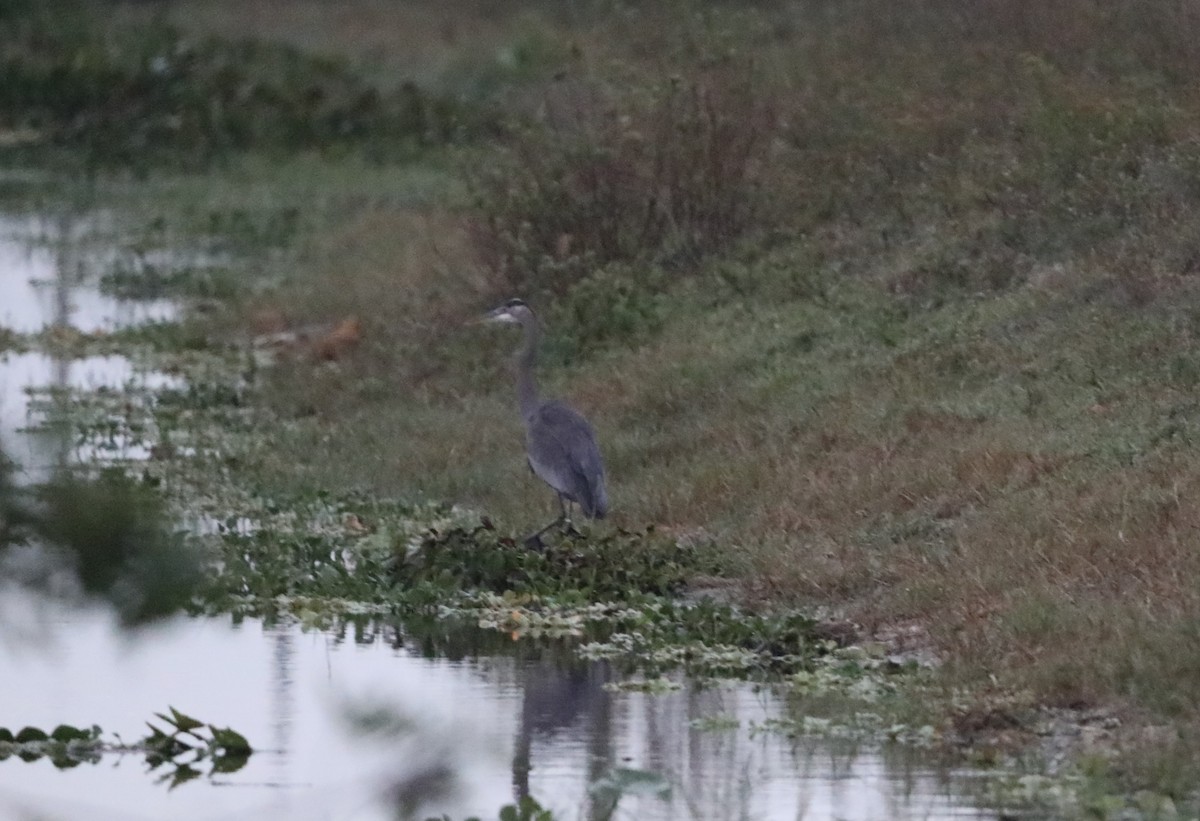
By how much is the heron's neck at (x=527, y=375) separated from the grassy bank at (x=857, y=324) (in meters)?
0.52

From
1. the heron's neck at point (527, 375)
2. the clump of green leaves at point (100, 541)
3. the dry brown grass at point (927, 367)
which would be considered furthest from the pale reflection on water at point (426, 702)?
the heron's neck at point (527, 375)

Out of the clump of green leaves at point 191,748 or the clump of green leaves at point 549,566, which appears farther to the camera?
the clump of green leaves at point 549,566

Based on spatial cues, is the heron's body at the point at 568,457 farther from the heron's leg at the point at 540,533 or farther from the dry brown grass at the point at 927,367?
the dry brown grass at the point at 927,367

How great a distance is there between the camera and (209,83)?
106ft

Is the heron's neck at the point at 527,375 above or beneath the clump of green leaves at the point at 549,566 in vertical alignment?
above

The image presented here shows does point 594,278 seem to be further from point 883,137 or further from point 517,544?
point 517,544

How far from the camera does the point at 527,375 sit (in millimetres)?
12258

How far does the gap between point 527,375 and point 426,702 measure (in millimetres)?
6692

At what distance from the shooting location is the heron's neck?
1209 cm

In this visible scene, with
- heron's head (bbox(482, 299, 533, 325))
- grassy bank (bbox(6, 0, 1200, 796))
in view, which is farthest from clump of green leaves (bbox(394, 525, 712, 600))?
heron's head (bbox(482, 299, 533, 325))

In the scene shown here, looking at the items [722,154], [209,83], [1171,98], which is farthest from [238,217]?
[1171,98]

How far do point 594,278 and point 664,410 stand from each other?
8.40 feet

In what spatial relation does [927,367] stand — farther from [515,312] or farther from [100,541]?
[100,541]

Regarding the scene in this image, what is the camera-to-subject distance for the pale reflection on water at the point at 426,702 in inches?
277
